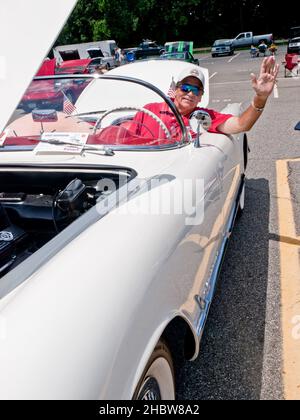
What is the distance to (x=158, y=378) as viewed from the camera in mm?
1407

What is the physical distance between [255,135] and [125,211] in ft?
18.1

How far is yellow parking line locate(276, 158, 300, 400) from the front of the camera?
1.99 meters

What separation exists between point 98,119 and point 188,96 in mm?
702

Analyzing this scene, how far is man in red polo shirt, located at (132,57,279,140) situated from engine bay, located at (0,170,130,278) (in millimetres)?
563

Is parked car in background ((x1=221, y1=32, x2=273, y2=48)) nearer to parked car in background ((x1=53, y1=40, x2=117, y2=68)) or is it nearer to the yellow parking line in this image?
parked car in background ((x1=53, y1=40, x2=117, y2=68))

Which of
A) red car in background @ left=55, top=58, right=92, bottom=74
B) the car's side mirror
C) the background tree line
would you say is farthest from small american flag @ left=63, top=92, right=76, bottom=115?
the background tree line

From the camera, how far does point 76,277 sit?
3.88ft

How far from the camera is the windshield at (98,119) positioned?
93.0 inches

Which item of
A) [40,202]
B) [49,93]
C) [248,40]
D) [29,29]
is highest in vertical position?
[29,29]

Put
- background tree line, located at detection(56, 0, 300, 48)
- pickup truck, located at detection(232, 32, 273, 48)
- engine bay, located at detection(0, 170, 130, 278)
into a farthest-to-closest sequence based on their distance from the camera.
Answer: background tree line, located at detection(56, 0, 300, 48)
pickup truck, located at detection(232, 32, 273, 48)
engine bay, located at detection(0, 170, 130, 278)

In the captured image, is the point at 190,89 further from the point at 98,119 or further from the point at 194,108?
the point at 98,119

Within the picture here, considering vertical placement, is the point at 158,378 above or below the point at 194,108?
below

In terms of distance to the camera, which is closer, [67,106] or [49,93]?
[49,93]

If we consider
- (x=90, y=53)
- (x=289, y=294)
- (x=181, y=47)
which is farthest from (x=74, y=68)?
(x=289, y=294)
